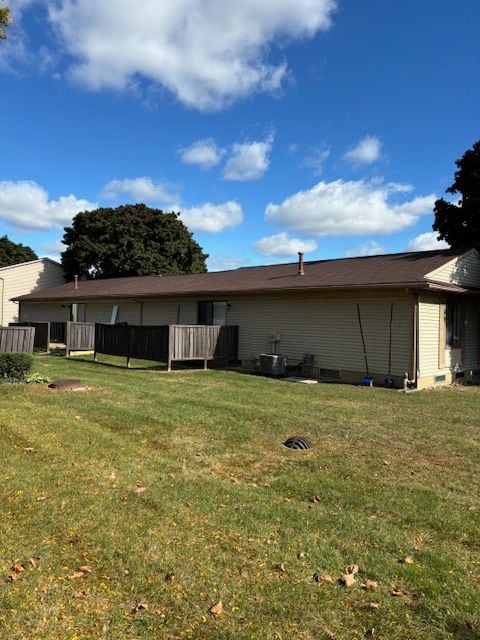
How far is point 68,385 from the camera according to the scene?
403 inches

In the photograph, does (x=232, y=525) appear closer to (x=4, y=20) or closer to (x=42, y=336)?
(x=4, y=20)

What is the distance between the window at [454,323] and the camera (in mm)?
14016

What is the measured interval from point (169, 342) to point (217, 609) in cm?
1173

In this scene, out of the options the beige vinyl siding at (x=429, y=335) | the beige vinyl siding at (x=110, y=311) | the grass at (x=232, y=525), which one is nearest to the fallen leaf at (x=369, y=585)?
the grass at (x=232, y=525)

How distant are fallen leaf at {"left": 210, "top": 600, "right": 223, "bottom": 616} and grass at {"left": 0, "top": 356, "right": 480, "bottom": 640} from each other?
0.03 metres

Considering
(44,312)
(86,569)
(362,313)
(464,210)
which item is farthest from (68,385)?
(44,312)

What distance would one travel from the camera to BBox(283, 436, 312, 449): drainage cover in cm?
631

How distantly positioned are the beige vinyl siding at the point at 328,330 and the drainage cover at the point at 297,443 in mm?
6882

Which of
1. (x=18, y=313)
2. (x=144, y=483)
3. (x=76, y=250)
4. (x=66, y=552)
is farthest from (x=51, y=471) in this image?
(x=76, y=250)

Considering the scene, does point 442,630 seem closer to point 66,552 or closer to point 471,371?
point 66,552

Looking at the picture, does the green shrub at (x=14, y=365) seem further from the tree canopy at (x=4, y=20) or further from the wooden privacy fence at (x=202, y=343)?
the tree canopy at (x=4, y=20)

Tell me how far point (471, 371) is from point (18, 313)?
28054 millimetres

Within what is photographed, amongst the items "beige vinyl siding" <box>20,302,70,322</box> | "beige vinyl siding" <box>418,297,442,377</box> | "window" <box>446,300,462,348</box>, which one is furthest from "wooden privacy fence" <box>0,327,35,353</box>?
"beige vinyl siding" <box>20,302,70,322</box>

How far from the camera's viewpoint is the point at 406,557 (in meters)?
3.53
